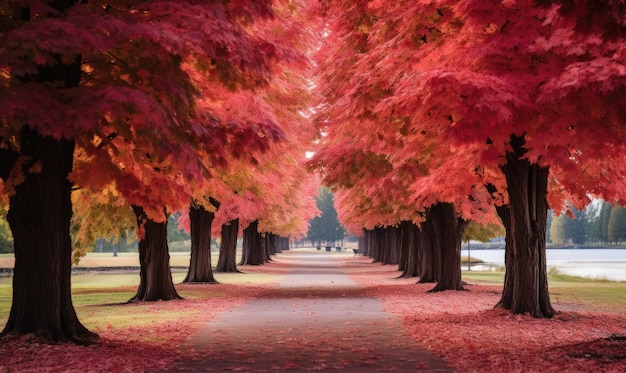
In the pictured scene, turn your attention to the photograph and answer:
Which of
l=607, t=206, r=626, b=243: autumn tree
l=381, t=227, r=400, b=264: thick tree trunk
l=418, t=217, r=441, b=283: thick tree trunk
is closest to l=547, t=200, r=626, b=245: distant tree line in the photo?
l=607, t=206, r=626, b=243: autumn tree

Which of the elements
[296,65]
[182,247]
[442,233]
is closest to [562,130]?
[296,65]

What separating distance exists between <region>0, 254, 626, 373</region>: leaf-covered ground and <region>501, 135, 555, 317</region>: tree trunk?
552 millimetres

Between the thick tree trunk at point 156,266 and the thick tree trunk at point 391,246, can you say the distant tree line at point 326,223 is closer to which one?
the thick tree trunk at point 391,246

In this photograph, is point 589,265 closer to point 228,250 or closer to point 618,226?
point 228,250

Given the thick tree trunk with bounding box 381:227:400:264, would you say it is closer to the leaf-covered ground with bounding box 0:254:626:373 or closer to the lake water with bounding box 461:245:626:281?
the lake water with bounding box 461:245:626:281

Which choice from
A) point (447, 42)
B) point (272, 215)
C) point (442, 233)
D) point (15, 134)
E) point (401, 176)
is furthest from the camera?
point (272, 215)

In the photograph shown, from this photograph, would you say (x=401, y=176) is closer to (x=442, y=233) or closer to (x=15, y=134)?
(x=442, y=233)

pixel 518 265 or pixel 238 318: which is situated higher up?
pixel 518 265

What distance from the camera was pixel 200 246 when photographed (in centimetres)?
3400

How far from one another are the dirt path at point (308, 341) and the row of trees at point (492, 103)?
3.77 m

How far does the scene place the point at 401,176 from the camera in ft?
72.1

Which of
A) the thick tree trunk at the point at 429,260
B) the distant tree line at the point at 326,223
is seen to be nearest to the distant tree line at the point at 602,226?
Result: the distant tree line at the point at 326,223

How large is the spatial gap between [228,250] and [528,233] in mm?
32340

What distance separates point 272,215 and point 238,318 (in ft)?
103
